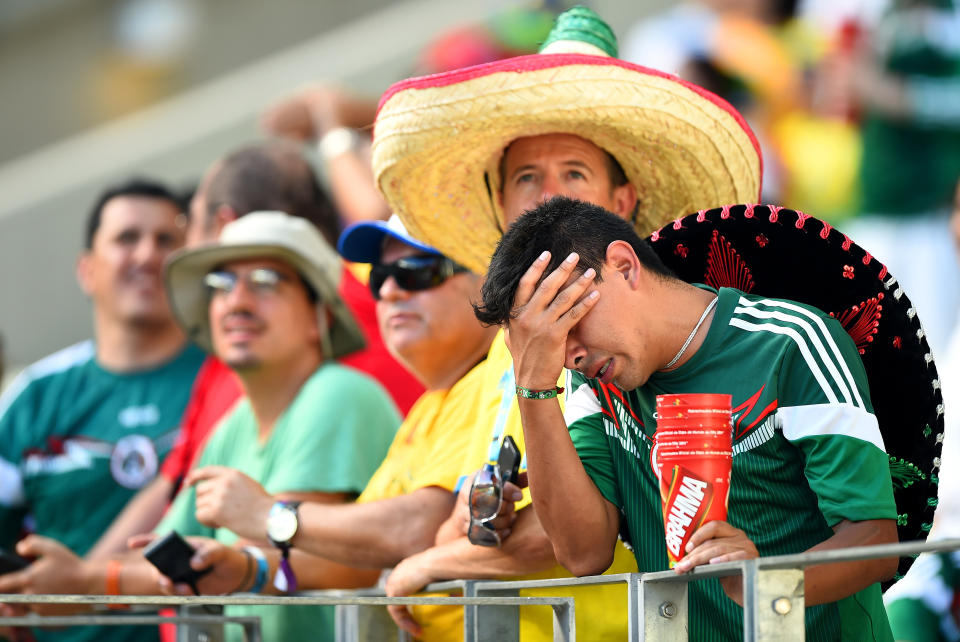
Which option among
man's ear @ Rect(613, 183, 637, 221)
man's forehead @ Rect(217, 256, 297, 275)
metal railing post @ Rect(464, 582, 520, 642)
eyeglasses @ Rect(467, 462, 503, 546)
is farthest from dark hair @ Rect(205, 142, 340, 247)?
metal railing post @ Rect(464, 582, 520, 642)

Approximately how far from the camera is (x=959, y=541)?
1.81m

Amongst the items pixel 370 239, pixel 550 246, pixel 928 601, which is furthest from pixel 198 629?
pixel 928 601

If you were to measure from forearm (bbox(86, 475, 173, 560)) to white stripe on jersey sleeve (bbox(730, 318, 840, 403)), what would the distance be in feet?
9.80

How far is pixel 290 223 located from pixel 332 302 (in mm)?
303

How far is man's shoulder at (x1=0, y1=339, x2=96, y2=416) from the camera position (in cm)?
547

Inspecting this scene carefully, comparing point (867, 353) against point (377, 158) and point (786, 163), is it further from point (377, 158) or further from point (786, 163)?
point (786, 163)

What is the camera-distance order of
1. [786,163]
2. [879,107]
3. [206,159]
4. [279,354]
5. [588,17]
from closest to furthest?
[588,17] → [279,354] → [879,107] → [786,163] → [206,159]

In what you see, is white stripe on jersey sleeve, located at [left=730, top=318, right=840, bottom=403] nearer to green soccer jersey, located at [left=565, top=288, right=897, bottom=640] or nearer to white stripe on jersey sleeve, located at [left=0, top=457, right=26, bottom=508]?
green soccer jersey, located at [left=565, top=288, right=897, bottom=640]

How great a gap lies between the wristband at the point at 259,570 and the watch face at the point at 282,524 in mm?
208

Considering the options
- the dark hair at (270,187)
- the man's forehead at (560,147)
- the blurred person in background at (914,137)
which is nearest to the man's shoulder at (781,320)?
the man's forehead at (560,147)

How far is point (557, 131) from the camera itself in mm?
3244

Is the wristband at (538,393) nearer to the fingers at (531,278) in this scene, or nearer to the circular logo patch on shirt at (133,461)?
the fingers at (531,278)

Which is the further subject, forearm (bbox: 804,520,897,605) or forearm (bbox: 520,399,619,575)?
forearm (bbox: 520,399,619,575)

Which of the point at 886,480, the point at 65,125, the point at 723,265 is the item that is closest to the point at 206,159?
the point at 65,125
